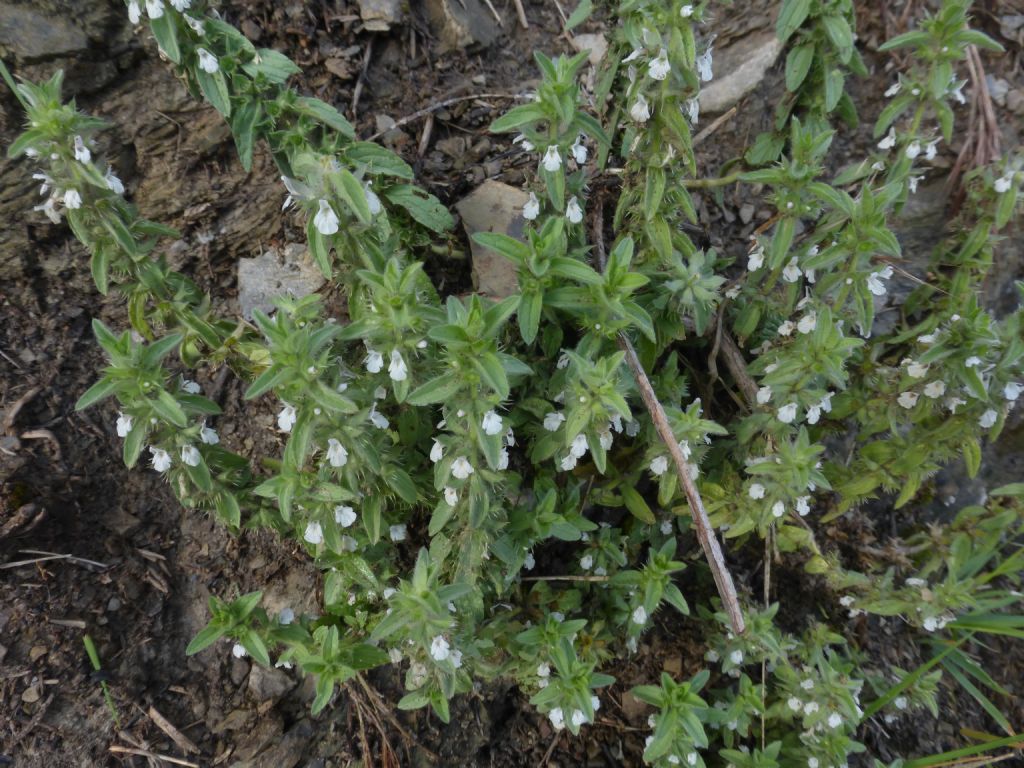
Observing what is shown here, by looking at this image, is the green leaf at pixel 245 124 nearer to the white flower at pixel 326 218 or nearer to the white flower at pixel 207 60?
the white flower at pixel 207 60

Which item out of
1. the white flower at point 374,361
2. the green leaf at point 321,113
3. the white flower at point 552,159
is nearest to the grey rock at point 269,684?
the white flower at point 374,361

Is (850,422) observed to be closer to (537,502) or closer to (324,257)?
(537,502)

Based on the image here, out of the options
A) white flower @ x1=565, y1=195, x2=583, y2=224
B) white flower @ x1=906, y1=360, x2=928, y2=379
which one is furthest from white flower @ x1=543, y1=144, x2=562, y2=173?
white flower @ x1=906, y1=360, x2=928, y2=379

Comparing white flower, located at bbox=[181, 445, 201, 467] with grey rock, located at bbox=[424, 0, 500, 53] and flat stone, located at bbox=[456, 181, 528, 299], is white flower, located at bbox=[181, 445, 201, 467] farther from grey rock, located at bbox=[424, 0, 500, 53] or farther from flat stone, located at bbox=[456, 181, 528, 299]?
grey rock, located at bbox=[424, 0, 500, 53]

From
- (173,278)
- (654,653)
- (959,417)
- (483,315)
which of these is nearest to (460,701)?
(654,653)

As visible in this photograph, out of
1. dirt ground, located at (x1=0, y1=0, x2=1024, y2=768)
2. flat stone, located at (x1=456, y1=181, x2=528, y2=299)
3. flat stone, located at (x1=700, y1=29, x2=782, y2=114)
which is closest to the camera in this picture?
dirt ground, located at (x1=0, y1=0, x2=1024, y2=768)

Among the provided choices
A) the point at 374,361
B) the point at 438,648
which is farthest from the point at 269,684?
the point at 374,361

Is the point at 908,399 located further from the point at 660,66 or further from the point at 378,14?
the point at 378,14
